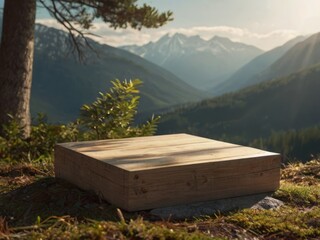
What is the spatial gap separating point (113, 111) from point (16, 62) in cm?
285

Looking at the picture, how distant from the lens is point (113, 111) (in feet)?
26.0

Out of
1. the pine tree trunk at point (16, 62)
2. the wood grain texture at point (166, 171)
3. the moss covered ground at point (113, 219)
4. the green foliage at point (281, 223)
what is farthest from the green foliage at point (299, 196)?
the pine tree trunk at point (16, 62)

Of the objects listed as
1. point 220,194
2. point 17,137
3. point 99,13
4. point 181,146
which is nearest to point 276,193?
point 220,194

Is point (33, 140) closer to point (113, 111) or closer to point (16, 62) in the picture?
point (16, 62)

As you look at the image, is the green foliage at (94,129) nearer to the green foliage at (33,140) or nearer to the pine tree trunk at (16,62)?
the green foliage at (33,140)

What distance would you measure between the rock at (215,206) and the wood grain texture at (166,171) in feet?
0.18

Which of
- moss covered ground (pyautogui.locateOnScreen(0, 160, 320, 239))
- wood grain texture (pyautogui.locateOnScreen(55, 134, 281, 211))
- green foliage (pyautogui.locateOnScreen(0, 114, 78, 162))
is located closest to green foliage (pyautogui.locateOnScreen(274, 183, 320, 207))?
moss covered ground (pyautogui.locateOnScreen(0, 160, 320, 239))

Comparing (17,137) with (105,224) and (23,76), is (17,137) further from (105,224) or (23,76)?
(105,224)

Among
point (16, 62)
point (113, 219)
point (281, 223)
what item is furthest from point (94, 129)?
point (281, 223)

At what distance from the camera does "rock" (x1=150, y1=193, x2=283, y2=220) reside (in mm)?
3916

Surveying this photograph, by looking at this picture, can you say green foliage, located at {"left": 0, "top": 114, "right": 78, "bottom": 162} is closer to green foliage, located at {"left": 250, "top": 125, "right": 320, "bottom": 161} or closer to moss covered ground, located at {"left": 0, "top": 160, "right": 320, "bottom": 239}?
moss covered ground, located at {"left": 0, "top": 160, "right": 320, "bottom": 239}

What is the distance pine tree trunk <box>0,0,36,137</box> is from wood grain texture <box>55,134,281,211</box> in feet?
15.2

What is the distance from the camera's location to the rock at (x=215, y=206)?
12.8 ft

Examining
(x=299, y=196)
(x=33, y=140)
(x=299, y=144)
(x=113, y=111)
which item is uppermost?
(x=113, y=111)
